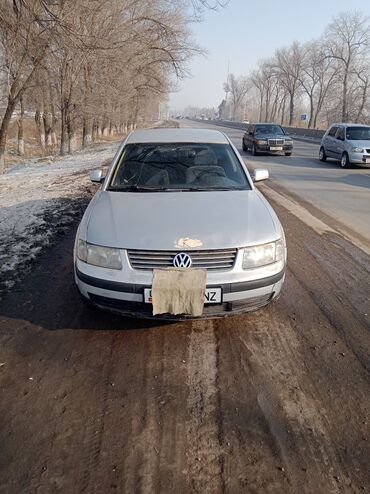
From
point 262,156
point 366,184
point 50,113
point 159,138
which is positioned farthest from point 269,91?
point 159,138

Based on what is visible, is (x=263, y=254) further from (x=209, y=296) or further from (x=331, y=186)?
(x=331, y=186)

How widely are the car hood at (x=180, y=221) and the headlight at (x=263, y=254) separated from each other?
56 millimetres

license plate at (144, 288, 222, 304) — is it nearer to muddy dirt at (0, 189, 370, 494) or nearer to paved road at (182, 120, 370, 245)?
muddy dirt at (0, 189, 370, 494)

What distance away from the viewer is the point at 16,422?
2.36 metres

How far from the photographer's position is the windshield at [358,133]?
15391 mm

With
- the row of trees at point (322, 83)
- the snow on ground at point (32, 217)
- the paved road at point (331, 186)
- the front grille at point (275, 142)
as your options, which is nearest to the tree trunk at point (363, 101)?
the row of trees at point (322, 83)

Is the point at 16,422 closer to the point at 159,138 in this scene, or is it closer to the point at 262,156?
the point at 159,138

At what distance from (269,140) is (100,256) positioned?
17.4 meters

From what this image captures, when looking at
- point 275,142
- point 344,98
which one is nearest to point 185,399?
point 275,142

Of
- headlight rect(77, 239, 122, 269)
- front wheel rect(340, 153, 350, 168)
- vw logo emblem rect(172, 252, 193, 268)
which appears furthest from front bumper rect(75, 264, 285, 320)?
front wheel rect(340, 153, 350, 168)

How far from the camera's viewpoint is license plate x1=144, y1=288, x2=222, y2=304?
2949mm

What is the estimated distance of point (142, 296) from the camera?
2.96 m

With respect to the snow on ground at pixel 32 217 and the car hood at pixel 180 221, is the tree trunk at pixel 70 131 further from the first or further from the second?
the car hood at pixel 180 221

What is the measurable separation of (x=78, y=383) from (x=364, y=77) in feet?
240
